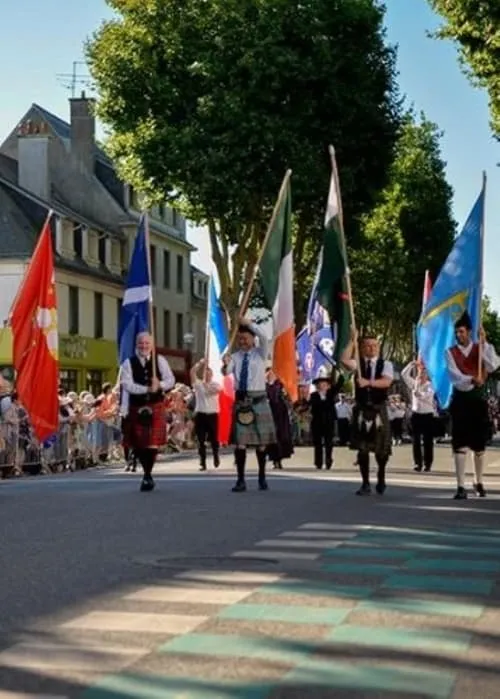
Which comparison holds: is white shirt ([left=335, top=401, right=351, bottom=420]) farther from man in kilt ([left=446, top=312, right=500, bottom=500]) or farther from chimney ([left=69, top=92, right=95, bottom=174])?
chimney ([left=69, top=92, right=95, bottom=174])

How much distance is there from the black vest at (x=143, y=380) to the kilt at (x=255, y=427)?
3.12ft

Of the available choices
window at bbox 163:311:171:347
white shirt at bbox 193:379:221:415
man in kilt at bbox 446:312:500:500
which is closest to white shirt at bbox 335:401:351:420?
white shirt at bbox 193:379:221:415

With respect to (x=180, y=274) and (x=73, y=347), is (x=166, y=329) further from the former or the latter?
(x=73, y=347)

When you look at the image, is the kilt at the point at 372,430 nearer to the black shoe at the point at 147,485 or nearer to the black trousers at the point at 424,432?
the black shoe at the point at 147,485

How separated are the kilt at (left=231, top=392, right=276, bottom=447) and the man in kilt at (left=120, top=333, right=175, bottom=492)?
0.90 metres

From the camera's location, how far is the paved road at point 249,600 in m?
5.83

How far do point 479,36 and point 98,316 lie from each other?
35.0 m

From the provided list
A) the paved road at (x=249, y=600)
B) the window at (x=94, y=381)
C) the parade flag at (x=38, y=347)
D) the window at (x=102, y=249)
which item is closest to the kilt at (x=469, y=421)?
the paved road at (x=249, y=600)

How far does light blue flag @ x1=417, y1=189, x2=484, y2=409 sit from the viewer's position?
669 inches

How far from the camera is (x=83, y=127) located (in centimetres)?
6391

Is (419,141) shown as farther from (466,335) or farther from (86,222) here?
(466,335)

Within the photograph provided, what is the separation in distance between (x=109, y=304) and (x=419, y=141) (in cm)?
2123

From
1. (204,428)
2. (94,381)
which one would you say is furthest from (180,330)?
(204,428)

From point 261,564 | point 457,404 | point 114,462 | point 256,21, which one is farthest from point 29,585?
point 256,21
